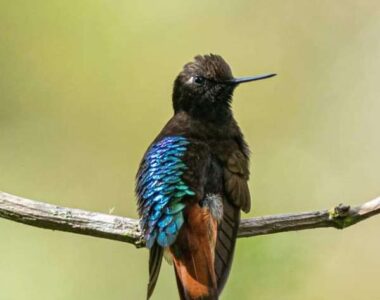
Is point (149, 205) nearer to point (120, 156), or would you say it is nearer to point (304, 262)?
point (304, 262)

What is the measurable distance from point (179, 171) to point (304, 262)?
1629 millimetres

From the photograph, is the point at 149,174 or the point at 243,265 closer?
the point at 149,174

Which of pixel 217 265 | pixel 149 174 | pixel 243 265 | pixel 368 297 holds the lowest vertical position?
pixel 368 297

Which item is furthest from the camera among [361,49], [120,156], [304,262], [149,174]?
[361,49]

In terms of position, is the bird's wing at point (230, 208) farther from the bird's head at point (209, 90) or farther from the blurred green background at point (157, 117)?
the blurred green background at point (157, 117)

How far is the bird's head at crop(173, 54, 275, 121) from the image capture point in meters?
4.38

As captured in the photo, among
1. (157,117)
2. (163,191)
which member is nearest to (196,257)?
(163,191)

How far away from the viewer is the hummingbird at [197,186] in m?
3.72

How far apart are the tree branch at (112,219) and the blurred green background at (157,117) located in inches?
55.6

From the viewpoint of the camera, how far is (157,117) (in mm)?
6461

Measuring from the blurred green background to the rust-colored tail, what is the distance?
57.1 inches

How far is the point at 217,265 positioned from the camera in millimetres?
3766

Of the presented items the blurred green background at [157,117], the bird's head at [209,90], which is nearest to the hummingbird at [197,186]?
the bird's head at [209,90]

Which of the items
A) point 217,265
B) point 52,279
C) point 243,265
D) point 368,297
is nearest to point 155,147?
point 217,265
